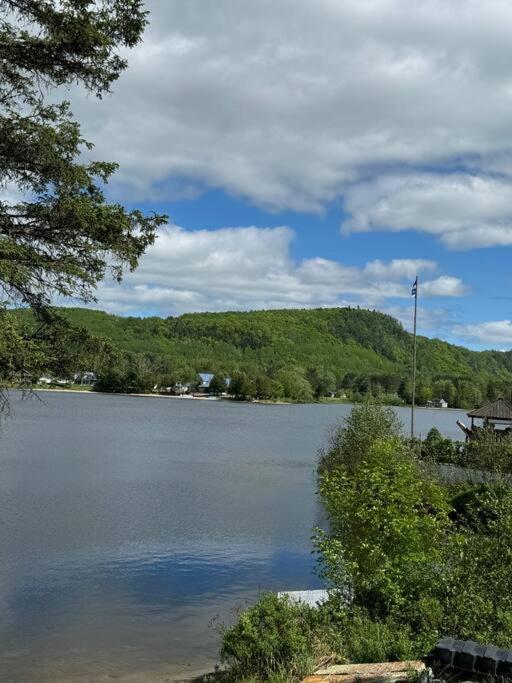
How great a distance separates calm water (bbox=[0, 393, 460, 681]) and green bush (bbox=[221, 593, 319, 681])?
4.41 m

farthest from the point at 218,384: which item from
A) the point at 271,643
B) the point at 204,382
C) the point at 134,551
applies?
the point at 271,643

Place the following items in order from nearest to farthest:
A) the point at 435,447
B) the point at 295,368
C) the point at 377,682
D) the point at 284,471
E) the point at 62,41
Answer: the point at 377,682, the point at 62,41, the point at 435,447, the point at 284,471, the point at 295,368

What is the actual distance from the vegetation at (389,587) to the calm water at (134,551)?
428 centimetres

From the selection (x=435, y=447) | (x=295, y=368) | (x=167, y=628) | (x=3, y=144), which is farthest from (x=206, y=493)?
(x=295, y=368)

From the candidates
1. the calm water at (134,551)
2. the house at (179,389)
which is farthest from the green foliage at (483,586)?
the house at (179,389)

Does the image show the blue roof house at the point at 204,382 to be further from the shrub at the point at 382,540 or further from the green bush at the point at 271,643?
the green bush at the point at 271,643

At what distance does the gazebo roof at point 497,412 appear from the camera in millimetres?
40656

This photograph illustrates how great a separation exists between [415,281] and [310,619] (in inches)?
1130

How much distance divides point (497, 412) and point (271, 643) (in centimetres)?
3533

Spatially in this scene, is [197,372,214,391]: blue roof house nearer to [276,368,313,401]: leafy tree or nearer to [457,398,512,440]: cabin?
[276,368,313,401]: leafy tree

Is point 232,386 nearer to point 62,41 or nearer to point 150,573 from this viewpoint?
A: point 150,573

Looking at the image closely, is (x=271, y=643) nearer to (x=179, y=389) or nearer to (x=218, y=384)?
(x=179, y=389)

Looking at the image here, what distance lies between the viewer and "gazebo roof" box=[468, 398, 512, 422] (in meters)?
40.7

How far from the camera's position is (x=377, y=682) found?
721 centimetres
